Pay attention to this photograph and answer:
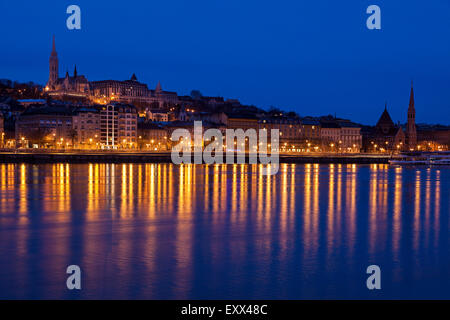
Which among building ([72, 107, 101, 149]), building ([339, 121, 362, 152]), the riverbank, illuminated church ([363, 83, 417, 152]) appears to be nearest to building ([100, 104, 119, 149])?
building ([72, 107, 101, 149])

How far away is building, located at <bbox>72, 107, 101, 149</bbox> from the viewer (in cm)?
7606

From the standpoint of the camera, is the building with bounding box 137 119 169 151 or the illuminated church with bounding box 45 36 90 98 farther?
the illuminated church with bounding box 45 36 90 98

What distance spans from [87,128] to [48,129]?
17.1 ft

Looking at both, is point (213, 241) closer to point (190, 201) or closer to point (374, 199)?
point (190, 201)

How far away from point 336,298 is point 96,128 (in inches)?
2891

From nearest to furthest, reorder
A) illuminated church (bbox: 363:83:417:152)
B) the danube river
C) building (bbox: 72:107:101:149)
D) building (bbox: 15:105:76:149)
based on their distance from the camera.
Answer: the danube river → building (bbox: 15:105:76:149) → building (bbox: 72:107:101:149) → illuminated church (bbox: 363:83:417:152)

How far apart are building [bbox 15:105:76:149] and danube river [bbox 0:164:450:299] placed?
5593 cm

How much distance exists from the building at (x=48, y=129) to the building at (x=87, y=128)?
39.1 inches

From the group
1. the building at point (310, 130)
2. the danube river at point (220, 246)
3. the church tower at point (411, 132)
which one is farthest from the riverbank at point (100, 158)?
the church tower at point (411, 132)

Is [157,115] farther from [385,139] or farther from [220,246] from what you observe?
[220,246]

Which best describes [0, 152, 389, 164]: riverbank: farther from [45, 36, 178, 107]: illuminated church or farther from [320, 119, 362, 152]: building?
[45, 36, 178, 107]: illuminated church

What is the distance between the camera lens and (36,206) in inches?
643

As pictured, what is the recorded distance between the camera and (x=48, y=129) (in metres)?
75.2

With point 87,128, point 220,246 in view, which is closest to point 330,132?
point 87,128
